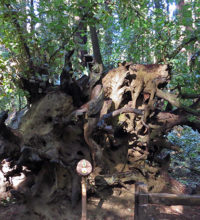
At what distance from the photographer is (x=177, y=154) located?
860 cm

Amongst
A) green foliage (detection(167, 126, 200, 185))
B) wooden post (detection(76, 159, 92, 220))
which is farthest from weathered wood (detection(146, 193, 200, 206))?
green foliage (detection(167, 126, 200, 185))

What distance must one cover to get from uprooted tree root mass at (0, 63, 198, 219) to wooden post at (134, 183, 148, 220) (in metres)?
1.37

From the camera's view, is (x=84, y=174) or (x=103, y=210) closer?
(x=84, y=174)

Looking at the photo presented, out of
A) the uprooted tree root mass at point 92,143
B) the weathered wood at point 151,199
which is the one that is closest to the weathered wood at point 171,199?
the weathered wood at point 151,199

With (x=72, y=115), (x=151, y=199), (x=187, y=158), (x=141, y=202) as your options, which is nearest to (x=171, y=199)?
(x=151, y=199)

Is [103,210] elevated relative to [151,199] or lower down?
lower down

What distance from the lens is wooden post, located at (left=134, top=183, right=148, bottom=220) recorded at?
2.90 meters

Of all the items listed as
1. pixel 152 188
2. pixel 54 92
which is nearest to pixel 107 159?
pixel 152 188

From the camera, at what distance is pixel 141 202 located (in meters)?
2.89

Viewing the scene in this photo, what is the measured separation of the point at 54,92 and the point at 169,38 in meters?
4.11

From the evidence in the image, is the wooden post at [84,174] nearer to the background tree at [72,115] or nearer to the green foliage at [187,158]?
the background tree at [72,115]

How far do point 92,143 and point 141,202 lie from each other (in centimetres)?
156

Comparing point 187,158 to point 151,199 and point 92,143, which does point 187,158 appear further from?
point 151,199

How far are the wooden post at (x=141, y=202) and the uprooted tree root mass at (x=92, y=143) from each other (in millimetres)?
1375
